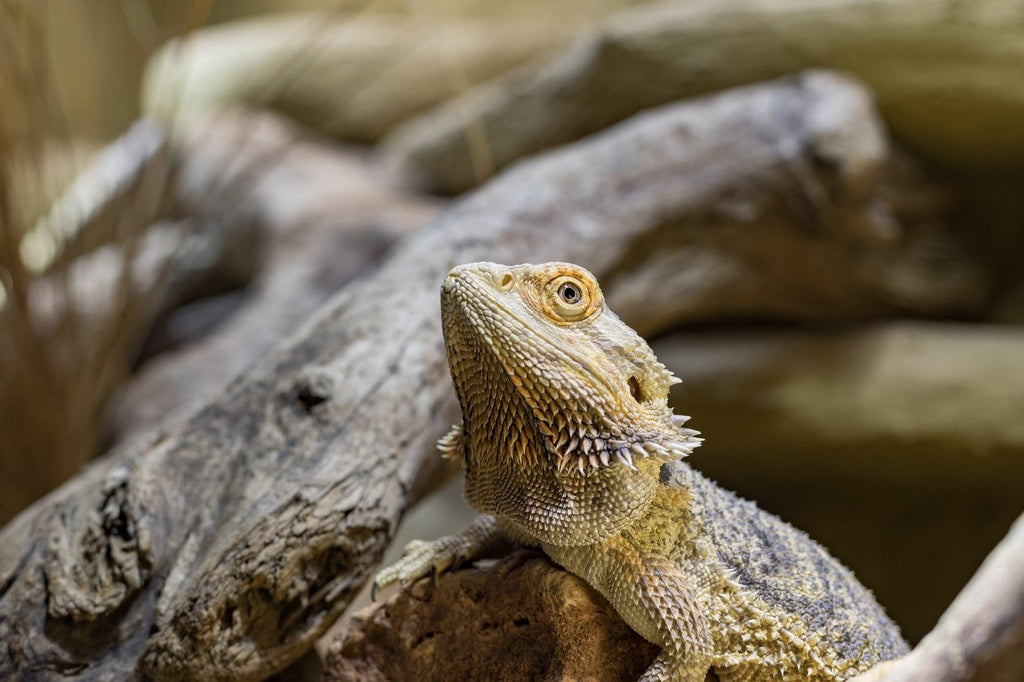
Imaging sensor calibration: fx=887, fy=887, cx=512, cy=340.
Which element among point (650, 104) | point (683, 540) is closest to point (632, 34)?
point (650, 104)

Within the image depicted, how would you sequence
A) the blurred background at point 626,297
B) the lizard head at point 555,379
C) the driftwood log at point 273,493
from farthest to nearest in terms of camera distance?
1. the blurred background at point 626,297
2. the driftwood log at point 273,493
3. the lizard head at point 555,379

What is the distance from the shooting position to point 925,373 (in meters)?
3.87

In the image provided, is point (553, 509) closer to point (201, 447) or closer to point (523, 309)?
point (523, 309)

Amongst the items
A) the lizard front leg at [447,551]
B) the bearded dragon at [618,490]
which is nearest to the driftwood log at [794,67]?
the bearded dragon at [618,490]

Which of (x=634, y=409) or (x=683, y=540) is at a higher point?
(x=634, y=409)

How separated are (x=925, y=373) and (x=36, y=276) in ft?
12.3

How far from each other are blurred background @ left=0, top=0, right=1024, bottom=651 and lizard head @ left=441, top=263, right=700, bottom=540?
129 centimetres

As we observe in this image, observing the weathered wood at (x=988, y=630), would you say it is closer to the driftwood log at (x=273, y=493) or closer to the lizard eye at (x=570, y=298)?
the lizard eye at (x=570, y=298)

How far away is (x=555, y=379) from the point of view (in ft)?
5.77

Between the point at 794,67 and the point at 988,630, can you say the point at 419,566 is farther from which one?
the point at 794,67

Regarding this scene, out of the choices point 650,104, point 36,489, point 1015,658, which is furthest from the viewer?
point 650,104

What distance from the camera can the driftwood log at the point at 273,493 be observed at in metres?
2.03

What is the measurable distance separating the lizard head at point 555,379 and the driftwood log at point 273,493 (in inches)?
21.0

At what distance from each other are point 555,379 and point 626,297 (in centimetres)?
201
